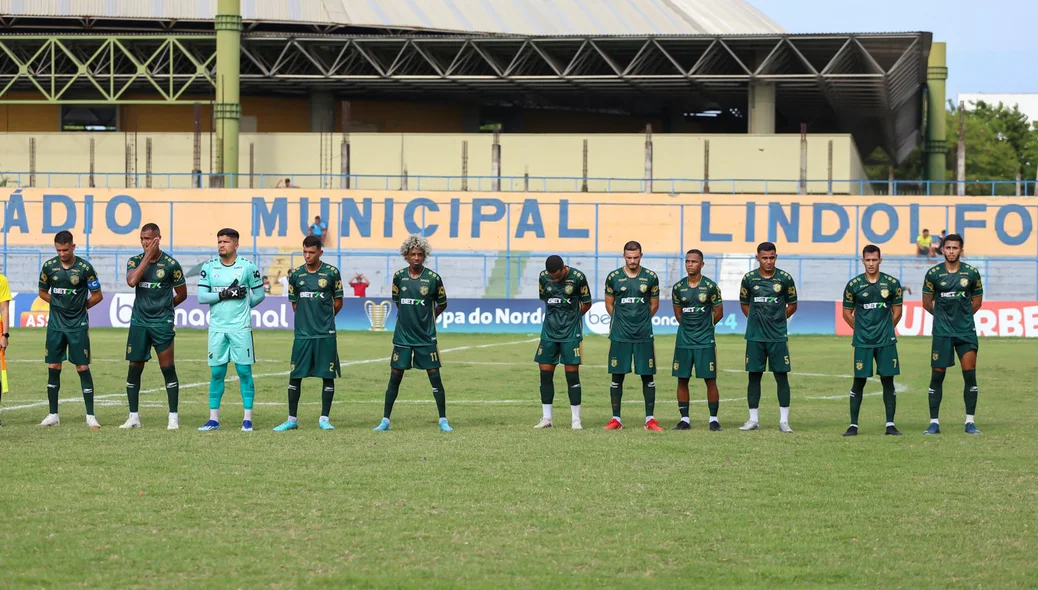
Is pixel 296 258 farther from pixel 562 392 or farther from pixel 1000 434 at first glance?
pixel 1000 434

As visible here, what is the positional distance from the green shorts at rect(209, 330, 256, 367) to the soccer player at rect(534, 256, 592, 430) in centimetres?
318

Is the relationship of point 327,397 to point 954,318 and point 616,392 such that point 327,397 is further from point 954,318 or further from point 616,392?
point 954,318

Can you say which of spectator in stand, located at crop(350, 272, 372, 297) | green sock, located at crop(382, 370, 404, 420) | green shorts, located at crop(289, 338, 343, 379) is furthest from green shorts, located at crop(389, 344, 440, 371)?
spectator in stand, located at crop(350, 272, 372, 297)

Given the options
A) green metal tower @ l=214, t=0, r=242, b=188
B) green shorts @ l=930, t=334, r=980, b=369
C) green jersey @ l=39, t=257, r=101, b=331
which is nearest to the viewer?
green jersey @ l=39, t=257, r=101, b=331

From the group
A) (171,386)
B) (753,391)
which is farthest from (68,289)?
(753,391)

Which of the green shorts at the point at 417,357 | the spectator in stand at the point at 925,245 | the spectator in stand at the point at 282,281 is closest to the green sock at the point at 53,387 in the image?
the green shorts at the point at 417,357

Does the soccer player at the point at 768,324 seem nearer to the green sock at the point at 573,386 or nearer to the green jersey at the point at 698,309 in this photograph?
the green jersey at the point at 698,309

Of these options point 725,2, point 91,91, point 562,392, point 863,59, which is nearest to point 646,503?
point 562,392

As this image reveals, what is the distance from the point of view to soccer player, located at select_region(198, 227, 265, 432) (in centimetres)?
1402

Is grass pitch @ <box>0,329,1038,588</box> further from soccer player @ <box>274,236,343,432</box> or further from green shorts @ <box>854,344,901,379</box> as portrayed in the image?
green shorts @ <box>854,344,901,379</box>

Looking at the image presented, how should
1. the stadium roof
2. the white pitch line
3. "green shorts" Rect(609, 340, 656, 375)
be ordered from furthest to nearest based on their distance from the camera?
the stadium roof → the white pitch line → "green shorts" Rect(609, 340, 656, 375)

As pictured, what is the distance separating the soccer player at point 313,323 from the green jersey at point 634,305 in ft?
9.95

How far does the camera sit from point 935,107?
5928cm

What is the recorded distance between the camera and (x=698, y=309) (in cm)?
1463
